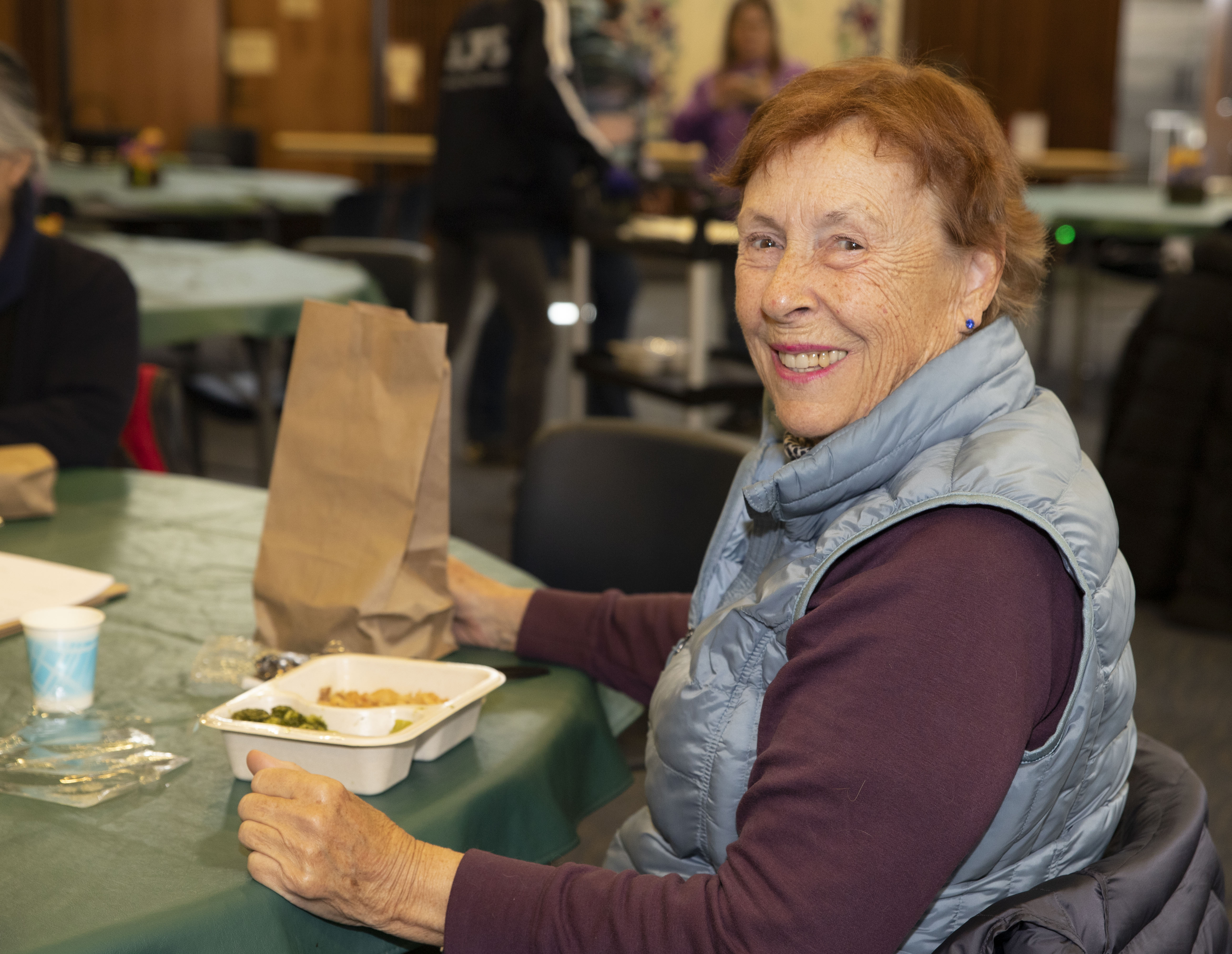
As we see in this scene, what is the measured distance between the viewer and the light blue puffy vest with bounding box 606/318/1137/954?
2.81 ft

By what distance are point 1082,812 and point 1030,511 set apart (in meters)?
0.28

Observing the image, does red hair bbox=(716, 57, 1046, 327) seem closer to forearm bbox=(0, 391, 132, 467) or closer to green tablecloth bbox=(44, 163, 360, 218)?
forearm bbox=(0, 391, 132, 467)

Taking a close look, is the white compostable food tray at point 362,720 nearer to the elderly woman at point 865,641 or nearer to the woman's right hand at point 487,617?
the elderly woman at point 865,641

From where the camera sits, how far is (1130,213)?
5.09 m

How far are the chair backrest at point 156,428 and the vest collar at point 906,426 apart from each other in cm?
170

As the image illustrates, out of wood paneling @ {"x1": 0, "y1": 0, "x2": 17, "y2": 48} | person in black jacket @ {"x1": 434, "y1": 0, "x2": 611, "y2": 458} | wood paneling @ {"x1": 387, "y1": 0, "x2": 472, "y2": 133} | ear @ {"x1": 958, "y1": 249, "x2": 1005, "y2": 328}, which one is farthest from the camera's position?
wood paneling @ {"x1": 387, "y1": 0, "x2": 472, "y2": 133}

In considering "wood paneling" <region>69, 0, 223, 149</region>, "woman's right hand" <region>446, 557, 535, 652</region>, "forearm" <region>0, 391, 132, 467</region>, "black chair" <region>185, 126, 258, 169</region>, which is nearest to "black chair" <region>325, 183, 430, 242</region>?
"black chair" <region>185, 126, 258, 169</region>

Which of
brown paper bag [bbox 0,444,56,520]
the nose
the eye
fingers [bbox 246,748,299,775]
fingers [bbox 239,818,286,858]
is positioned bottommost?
fingers [bbox 239,818,286,858]

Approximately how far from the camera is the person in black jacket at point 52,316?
190cm

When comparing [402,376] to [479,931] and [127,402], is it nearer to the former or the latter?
[479,931]

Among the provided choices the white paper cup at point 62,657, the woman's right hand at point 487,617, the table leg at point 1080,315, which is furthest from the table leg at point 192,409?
the table leg at point 1080,315

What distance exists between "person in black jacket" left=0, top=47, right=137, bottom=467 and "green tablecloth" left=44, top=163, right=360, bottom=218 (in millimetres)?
3397

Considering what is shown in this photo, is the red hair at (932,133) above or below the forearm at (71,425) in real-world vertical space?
above

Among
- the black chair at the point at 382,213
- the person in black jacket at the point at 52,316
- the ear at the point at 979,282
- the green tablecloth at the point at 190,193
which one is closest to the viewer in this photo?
the ear at the point at 979,282
